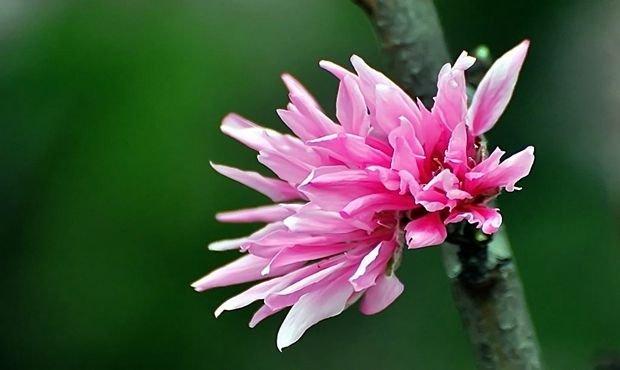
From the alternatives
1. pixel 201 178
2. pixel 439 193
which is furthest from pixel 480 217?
pixel 201 178

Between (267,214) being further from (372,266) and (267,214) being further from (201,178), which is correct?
(201,178)

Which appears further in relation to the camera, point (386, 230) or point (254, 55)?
point (254, 55)

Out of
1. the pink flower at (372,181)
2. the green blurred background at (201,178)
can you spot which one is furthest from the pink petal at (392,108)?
the green blurred background at (201,178)

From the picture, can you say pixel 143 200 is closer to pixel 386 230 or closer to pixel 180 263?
pixel 180 263

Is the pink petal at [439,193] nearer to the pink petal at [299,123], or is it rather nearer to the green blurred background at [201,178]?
the pink petal at [299,123]

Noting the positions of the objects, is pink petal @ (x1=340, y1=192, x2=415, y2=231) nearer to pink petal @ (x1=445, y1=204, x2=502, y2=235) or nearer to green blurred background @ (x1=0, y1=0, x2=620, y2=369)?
pink petal @ (x1=445, y1=204, x2=502, y2=235)

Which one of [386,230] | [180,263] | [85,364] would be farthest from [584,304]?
[386,230]
